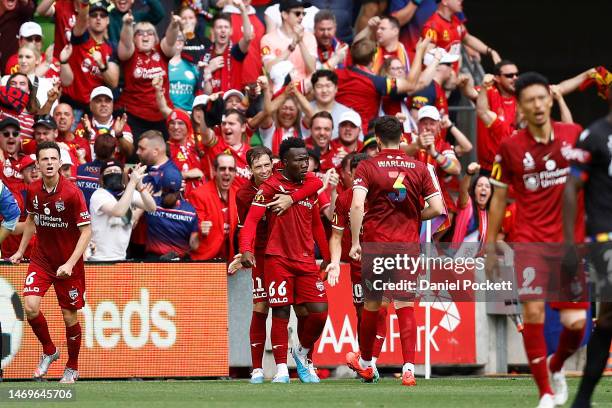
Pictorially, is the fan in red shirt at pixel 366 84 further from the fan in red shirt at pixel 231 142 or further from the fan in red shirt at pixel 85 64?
the fan in red shirt at pixel 85 64

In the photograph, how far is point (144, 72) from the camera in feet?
60.9

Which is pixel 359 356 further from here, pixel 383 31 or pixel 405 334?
pixel 383 31

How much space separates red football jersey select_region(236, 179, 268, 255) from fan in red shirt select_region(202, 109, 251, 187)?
262 cm

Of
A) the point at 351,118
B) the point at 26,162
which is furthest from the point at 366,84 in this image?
the point at 26,162

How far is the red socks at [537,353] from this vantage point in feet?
32.3

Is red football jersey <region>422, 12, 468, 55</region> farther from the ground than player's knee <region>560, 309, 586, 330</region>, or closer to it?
farther from the ground

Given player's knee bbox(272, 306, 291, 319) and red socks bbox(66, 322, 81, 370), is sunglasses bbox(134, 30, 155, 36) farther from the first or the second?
player's knee bbox(272, 306, 291, 319)

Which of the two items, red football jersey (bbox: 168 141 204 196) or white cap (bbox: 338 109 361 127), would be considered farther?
white cap (bbox: 338 109 361 127)

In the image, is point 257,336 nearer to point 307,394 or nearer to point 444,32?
point 307,394

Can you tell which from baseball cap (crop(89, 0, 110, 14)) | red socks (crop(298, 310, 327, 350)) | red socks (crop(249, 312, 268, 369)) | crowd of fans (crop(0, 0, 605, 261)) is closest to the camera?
red socks (crop(298, 310, 327, 350))

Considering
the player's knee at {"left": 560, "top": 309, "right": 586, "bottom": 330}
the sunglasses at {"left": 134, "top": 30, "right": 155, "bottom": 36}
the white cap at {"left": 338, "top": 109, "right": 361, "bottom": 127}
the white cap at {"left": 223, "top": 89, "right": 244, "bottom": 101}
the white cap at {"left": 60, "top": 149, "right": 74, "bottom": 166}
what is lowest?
the player's knee at {"left": 560, "top": 309, "right": 586, "bottom": 330}

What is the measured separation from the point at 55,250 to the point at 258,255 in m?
2.24

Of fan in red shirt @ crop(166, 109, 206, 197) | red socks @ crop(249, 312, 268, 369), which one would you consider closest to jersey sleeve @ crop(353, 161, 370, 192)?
red socks @ crop(249, 312, 268, 369)

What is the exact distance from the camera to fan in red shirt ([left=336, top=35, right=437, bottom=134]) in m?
18.6
